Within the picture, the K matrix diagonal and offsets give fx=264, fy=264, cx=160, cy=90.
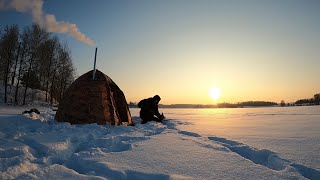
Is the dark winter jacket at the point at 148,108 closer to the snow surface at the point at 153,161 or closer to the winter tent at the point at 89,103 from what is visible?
the winter tent at the point at 89,103

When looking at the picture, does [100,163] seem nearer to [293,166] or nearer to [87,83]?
[293,166]

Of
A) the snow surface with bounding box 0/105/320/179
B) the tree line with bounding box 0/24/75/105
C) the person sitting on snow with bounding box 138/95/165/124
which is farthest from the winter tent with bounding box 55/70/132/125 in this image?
the tree line with bounding box 0/24/75/105

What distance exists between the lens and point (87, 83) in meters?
7.80

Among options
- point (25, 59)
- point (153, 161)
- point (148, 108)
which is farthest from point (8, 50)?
point (153, 161)

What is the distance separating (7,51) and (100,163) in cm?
2945

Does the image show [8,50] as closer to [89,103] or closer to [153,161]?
[89,103]

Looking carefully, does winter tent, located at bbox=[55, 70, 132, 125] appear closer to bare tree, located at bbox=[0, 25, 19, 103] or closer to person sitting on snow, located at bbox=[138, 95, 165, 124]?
person sitting on snow, located at bbox=[138, 95, 165, 124]

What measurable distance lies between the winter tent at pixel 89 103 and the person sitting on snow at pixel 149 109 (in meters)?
2.65

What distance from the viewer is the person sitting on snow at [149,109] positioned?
10.5 meters

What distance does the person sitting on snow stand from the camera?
10.5 m

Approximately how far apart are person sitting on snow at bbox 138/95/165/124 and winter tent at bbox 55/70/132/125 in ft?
8.68

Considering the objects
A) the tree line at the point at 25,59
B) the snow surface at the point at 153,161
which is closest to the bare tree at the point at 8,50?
the tree line at the point at 25,59

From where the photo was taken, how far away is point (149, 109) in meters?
10.6

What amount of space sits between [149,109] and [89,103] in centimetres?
354
